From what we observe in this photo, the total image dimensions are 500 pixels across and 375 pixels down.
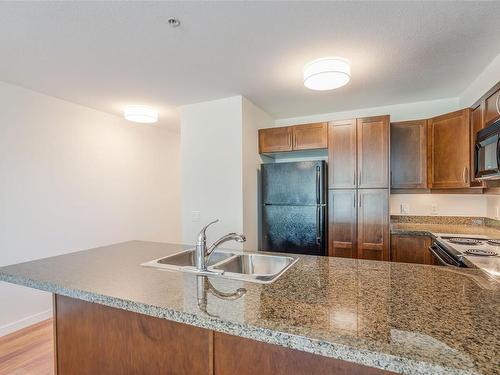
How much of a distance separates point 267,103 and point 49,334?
3.28m

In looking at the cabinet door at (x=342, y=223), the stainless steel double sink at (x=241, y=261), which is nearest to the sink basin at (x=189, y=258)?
the stainless steel double sink at (x=241, y=261)

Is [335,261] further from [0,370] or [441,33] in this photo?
[0,370]

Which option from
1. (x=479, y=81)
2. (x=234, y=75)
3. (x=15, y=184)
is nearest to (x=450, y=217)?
(x=479, y=81)

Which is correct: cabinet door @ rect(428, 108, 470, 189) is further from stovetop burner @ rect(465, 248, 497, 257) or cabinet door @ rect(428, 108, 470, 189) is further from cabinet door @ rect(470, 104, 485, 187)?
stovetop burner @ rect(465, 248, 497, 257)

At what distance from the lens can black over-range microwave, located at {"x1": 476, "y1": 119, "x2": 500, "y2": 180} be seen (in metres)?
1.79

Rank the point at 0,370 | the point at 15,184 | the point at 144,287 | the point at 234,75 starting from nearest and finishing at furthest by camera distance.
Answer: the point at 144,287 < the point at 0,370 < the point at 234,75 < the point at 15,184

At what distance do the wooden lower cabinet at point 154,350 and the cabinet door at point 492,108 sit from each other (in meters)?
2.10

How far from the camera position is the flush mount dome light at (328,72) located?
2.05 metres

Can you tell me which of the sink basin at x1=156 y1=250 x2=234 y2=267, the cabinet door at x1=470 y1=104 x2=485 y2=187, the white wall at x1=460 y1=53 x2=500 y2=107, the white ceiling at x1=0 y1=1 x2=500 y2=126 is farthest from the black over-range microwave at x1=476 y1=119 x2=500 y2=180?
the sink basin at x1=156 y1=250 x2=234 y2=267

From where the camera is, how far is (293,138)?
3.25 m

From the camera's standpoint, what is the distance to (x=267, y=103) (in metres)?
3.20

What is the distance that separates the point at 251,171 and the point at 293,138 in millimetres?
655

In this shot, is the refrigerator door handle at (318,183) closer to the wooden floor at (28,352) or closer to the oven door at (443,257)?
the oven door at (443,257)

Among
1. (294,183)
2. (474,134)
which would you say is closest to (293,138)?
(294,183)
